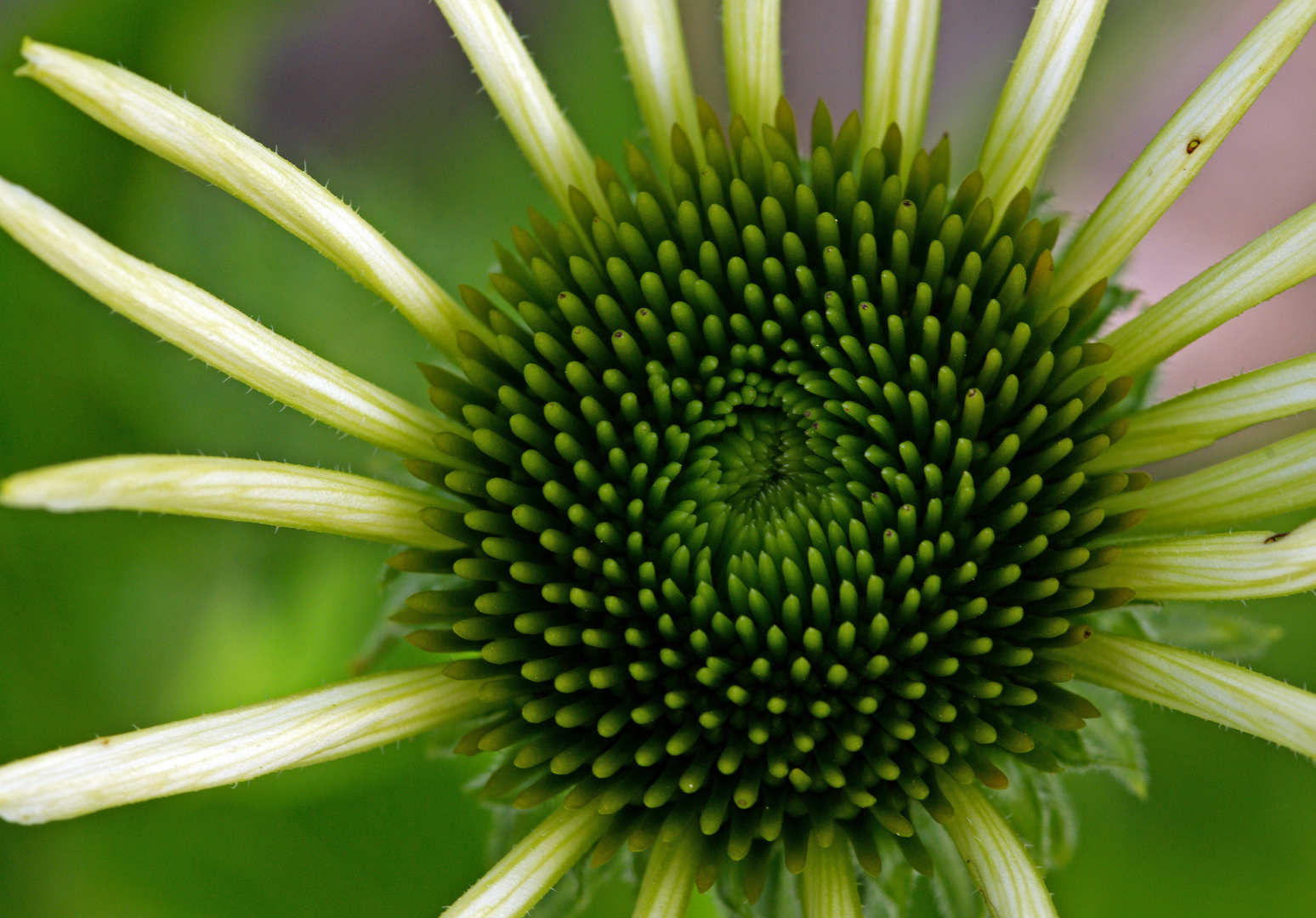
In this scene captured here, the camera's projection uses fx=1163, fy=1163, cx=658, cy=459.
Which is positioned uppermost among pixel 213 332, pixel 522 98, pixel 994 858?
pixel 522 98

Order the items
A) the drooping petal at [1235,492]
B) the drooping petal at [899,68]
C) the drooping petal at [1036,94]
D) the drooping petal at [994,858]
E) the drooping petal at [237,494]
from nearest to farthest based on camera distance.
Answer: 1. the drooping petal at [237,494]
2. the drooping petal at [994,858]
3. the drooping petal at [1235,492]
4. the drooping petal at [1036,94]
5. the drooping petal at [899,68]

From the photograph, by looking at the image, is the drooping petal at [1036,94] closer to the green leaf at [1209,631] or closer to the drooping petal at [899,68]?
the drooping petal at [899,68]

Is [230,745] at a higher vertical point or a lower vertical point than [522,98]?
lower

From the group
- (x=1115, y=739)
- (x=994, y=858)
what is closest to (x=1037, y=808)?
(x=1115, y=739)

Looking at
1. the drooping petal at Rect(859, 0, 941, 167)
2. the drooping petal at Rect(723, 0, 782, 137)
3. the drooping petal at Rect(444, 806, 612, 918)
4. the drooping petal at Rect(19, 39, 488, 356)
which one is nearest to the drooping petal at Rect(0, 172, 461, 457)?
the drooping petal at Rect(19, 39, 488, 356)

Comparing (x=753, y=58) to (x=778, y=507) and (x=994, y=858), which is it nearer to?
(x=778, y=507)

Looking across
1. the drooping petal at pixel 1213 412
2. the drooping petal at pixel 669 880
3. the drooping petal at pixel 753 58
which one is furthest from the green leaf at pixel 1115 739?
the drooping petal at pixel 753 58

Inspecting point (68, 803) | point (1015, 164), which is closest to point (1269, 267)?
point (1015, 164)

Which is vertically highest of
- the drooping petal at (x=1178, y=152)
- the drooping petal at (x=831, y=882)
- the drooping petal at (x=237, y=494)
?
the drooping petal at (x=237, y=494)

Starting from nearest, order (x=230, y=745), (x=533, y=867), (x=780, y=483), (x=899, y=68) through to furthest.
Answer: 1. (x=230, y=745)
2. (x=533, y=867)
3. (x=780, y=483)
4. (x=899, y=68)
